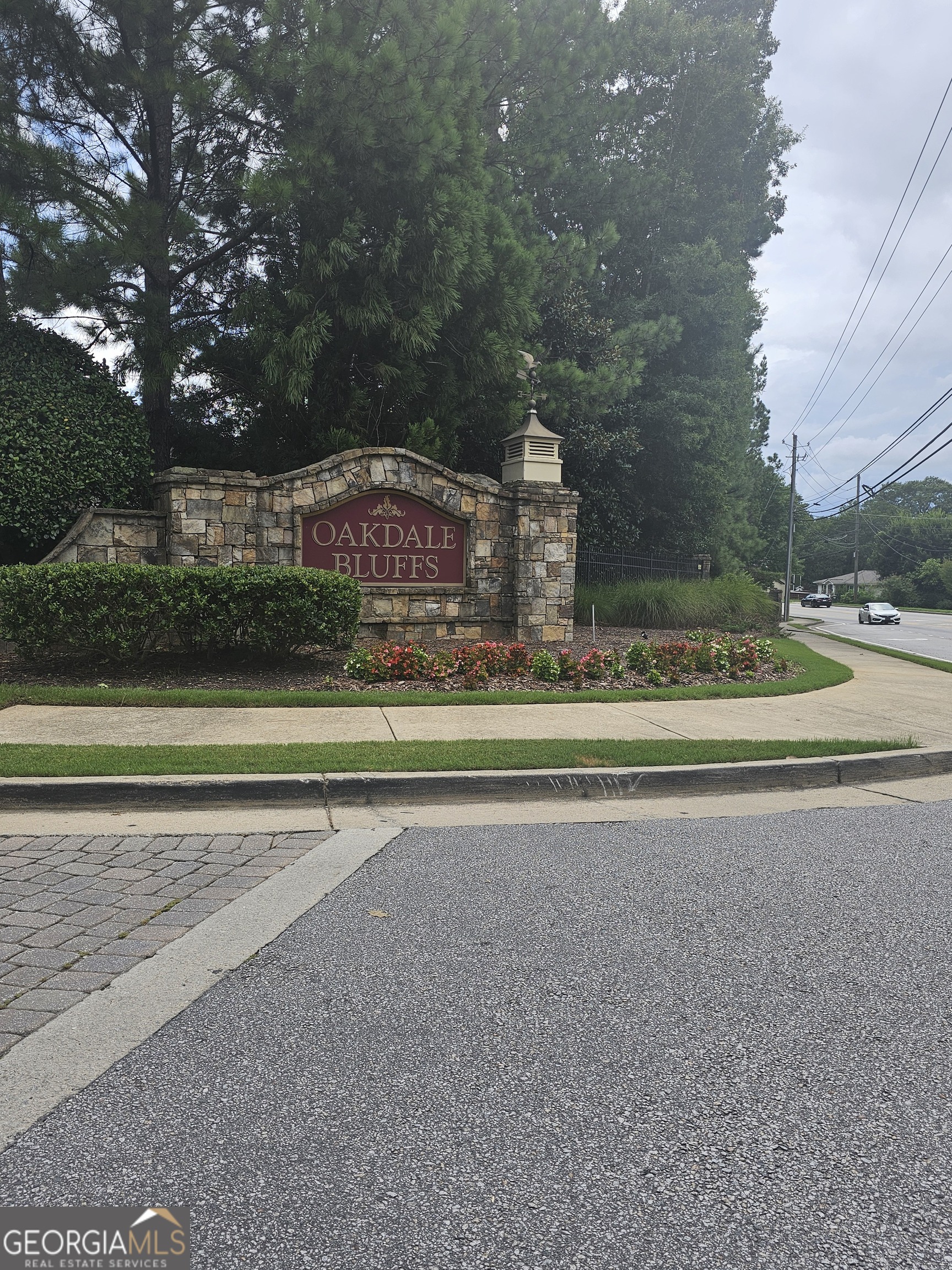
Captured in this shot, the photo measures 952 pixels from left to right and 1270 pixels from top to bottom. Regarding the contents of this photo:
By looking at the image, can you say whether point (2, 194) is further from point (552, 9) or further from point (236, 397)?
point (552, 9)

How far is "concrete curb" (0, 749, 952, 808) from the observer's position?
5.65 m

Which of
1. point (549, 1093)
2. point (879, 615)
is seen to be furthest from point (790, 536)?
point (549, 1093)

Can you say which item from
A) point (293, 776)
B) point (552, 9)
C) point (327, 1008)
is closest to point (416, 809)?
point (293, 776)

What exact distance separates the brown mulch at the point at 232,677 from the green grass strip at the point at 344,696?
232 mm

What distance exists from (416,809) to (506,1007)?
2.72 metres

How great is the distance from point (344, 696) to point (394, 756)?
2839 millimetres

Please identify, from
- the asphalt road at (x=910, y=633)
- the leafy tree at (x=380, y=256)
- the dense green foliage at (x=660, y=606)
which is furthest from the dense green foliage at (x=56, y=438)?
the asphalt road at (x=910, y=633)

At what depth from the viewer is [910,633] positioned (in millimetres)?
31453

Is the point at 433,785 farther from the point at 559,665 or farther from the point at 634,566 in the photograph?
the point at 634,566

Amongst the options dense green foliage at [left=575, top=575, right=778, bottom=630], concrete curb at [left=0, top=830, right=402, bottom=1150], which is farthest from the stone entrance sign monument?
concrete curb at [left=0, top=830, right=402, bottom=1150]

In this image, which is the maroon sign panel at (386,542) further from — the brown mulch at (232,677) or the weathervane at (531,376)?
the weathervane at (531,376)

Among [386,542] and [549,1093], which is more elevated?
[386,542]

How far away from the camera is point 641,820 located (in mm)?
5750

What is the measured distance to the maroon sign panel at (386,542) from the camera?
12500mm
